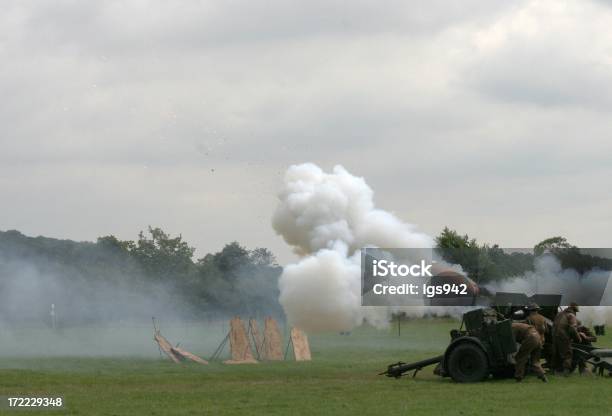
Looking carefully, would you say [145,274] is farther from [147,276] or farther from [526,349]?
[526,349]

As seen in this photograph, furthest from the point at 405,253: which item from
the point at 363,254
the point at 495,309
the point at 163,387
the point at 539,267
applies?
the point at 539,267

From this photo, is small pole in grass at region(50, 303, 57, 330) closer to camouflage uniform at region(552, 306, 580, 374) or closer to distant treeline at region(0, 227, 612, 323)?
distant treeline at region(0, 227, 612, 323)

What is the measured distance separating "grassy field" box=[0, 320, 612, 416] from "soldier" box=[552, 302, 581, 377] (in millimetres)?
490

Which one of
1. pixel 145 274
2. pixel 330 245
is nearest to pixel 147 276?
pixel 145 274

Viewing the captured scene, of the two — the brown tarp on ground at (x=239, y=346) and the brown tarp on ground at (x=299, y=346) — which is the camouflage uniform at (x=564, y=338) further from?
the brown tarp on ground at (x=239, y=346)

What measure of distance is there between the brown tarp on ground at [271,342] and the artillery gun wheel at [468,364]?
12232mm

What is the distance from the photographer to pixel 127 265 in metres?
78.0

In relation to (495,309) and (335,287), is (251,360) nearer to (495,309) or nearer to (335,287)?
(335,287)

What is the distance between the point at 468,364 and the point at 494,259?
42.7 meters

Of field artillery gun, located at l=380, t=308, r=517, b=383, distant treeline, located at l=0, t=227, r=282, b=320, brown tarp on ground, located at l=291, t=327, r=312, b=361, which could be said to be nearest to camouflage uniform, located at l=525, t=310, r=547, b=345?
field artillery gun, located at l=380, t=308, r=517, b=383

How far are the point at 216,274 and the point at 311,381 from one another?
162ft

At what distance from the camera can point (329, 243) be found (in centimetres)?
3297

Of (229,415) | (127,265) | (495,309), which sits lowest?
(229,415)

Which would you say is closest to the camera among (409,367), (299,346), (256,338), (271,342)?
(409,367)
